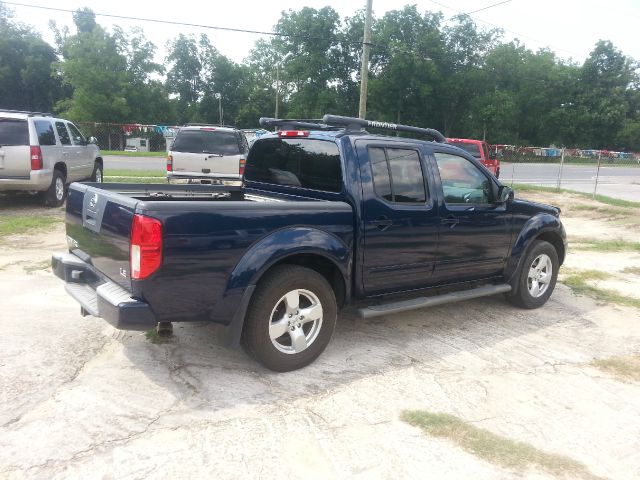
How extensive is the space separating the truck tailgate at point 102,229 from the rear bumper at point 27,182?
20.6 ft

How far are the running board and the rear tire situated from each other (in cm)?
855

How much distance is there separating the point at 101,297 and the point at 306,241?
4.61 feet

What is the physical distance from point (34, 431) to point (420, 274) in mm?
3079

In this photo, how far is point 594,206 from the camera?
48.7ft

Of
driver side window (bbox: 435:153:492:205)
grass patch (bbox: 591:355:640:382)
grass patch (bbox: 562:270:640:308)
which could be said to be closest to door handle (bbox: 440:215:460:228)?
driver side window (bbox: 435:153:492:205)

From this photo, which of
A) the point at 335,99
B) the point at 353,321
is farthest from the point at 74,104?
the point at 353,321

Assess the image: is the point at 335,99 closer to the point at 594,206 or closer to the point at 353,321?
the point at 594,206

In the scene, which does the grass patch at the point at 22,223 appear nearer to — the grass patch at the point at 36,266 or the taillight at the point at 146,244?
the grass patch at the point at 36,266

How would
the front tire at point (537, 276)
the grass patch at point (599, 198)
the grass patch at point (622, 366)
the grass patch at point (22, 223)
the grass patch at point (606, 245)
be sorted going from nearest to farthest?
1. the grass patch at point (622, 366)
2. the front tire at point (537, 276)
3. the grass patch at point (22, 223)
4. the grass patch at point (606, 245)
5. the grass patch at point (599, 198)

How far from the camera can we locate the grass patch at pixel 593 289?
6.34 meters

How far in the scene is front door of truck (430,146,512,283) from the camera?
15.7ft

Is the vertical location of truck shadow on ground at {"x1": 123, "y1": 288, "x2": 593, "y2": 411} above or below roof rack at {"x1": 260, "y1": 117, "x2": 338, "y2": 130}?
below

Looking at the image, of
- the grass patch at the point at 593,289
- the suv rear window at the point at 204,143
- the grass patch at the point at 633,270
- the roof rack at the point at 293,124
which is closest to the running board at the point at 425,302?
the roof rack at the point at 293,124

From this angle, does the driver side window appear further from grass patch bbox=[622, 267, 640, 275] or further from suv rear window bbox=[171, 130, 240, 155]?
suv rear window bbox=[171, 130, 240, 155]
